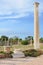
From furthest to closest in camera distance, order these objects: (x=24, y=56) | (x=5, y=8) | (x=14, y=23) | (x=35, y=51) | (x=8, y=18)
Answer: (x=14, y=23)
(x=8, y=18)
(x=5, y=8)
(x=35, y=51)
(x=24, y=56)

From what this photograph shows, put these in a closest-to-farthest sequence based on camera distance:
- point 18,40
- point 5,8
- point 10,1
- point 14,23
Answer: point 10,1, point 5,8, point 14,23, point 18,40

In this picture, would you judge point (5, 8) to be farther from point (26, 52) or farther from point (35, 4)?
point (26, 52)

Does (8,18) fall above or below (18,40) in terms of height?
above

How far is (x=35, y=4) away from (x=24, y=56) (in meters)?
3.85

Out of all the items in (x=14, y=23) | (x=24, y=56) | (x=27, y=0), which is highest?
(x=27, y=0)

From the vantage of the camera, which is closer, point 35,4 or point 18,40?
point 35,4

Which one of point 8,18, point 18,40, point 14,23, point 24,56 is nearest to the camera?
point 24,56

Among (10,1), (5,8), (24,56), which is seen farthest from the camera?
(5,8)

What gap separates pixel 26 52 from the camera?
12.2m

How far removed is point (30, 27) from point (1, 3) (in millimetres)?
3389

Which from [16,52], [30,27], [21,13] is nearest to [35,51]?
[16,52]

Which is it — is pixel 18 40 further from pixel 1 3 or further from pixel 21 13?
pixel 1 3

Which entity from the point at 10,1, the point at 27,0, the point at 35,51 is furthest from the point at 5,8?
the point at 35,51

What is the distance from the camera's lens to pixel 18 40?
19.2m
